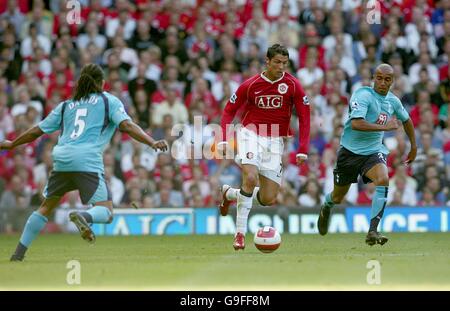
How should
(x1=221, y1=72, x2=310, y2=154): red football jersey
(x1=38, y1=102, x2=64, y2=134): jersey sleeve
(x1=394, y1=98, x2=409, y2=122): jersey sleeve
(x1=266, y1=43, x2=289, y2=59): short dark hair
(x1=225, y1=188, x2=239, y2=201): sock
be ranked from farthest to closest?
(x1=394, y1=98, x2=409, y2=122): jersey sleeve < (x1=225, y1=188, x2=239, y2=201): sock < (x1=221, y1=72, x2=310, y2=154): red football jersey < (x1=266, y1=43, x2=289, y2=59): short dark hair < (x1=38, y1=102, x2=64, y2=134): jersey sleeve

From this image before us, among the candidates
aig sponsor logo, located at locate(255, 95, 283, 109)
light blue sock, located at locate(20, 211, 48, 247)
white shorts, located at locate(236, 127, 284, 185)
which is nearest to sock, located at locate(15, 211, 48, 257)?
light blue sock, located at locate(20, 211, 48, 247)

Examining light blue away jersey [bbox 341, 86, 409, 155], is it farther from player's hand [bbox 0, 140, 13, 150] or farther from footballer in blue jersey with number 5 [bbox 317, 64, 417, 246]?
player's hand [bbox 0, 140, 13, 150]

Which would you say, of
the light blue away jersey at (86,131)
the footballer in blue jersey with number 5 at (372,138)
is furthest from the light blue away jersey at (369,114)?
the light blue away jersey at (86,131)

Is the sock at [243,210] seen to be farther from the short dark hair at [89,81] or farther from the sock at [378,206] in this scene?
the short dark hair at [89,81]

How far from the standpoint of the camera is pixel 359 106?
14031 mm

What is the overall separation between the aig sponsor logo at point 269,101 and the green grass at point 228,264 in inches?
68.5

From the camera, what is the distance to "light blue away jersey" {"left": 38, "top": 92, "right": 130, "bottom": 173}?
40.3ft

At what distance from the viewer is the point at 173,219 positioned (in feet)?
63.2

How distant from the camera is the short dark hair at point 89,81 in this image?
12336 mm

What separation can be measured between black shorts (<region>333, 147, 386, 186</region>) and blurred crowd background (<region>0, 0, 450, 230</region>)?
4.76m

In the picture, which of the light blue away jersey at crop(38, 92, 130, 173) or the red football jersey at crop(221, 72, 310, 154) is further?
the red football jersey at crop(221, 72, 310, 154)
